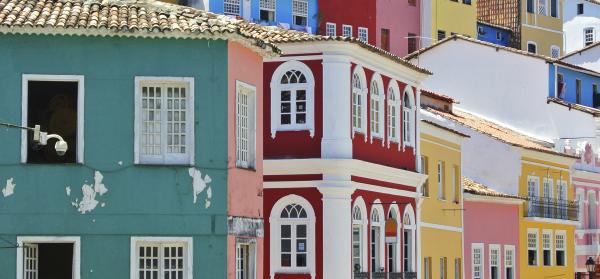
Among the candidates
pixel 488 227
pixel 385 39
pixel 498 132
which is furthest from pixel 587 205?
pixel 385 39

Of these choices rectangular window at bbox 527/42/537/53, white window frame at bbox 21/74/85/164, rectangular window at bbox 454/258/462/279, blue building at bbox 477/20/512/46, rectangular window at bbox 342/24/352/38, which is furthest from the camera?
rectangular window at bbox 527/42/537/53

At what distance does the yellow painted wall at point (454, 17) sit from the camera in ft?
265

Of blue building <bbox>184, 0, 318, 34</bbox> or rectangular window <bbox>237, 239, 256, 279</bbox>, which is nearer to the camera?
rectangular window <bbox>237, 239, 256, 279</bbox>

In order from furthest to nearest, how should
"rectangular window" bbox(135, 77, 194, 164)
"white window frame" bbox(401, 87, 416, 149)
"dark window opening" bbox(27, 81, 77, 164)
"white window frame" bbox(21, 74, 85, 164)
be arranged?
"white window frame" bbox(401, 87, 416, 149) → "rectangular window" bbox(135, 77, 194, 164) → "dark window opening" bbox(27, 81, 77, 164) → "white window frame" bbox(21, 74, 85, 164)

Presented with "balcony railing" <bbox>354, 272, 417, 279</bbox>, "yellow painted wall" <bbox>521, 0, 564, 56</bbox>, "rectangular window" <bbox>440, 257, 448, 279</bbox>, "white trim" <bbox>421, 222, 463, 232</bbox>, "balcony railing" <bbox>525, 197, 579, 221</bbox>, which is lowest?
"balcony railing" <bbox>354, 272, 417, 279</bbox>

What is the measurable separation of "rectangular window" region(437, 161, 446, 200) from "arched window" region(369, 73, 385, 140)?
785cm

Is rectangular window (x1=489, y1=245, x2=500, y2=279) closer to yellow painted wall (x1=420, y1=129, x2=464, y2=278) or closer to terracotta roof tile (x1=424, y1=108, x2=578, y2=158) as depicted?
yellow painted wall (x1=420, y1=129, x2=464, y2=278)

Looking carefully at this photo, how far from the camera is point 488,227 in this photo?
56938 millimetres

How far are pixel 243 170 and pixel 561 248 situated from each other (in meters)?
33.1

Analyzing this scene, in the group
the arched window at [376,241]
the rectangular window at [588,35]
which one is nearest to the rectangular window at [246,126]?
the arched window at [376,241]

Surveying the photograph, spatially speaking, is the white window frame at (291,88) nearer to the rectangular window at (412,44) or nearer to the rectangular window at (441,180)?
the rectangular window at (441,180)

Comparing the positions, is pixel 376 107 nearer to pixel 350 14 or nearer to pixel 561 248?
pixel 561 248

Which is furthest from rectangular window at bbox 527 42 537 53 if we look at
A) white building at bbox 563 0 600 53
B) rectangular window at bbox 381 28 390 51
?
rectangular window at bbox 381 28 390 51

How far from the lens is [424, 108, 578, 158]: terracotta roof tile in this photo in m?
59.1
